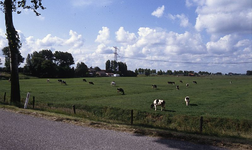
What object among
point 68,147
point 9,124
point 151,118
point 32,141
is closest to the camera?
point 68,147

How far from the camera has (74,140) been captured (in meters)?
8.16

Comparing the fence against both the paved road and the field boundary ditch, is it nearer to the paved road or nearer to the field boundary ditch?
the field boundary ditch

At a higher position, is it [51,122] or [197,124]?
[51,122]

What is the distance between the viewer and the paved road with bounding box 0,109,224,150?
24.5ft

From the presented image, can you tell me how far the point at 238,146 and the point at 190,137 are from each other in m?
1.73

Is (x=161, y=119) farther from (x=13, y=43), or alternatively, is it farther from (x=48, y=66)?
(x=48, y=66)

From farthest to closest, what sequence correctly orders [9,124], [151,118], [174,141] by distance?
[151,118] → [9,124] → [174,141]

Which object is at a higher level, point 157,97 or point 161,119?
point 157,97

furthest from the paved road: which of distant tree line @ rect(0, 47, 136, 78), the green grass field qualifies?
distant tree line @ rect(0, 47, 136, 78)

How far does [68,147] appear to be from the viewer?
7391 millimetres

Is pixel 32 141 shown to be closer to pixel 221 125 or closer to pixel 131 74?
pixel 221 125

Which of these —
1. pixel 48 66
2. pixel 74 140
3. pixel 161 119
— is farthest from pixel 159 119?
pixel 48 66

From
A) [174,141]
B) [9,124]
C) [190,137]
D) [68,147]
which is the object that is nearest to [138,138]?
[174,141]

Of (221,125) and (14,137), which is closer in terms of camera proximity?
(14,137)
